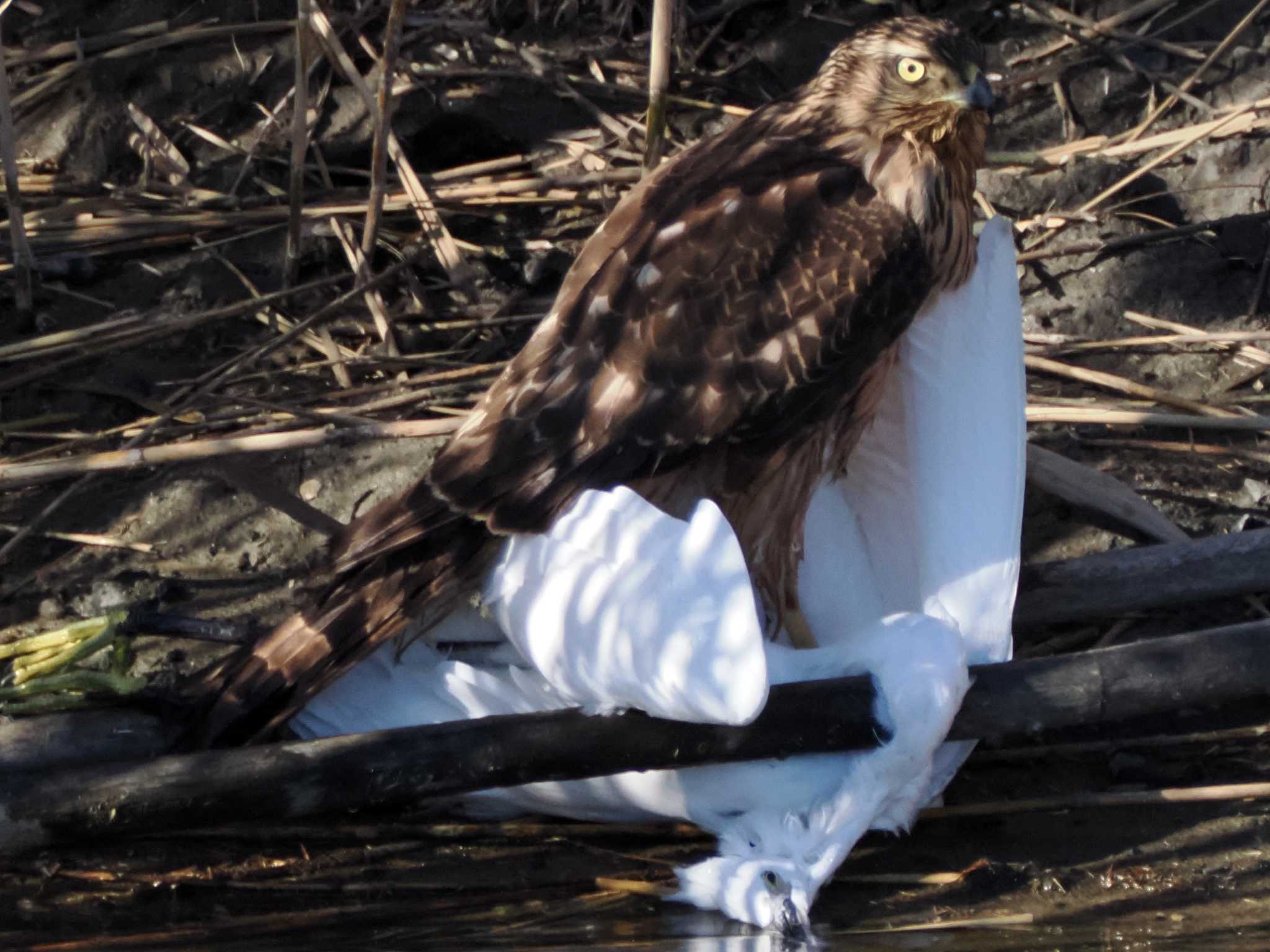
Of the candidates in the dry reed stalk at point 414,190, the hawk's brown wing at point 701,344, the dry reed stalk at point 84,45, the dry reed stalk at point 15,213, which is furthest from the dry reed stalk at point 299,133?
the hawk's brown wing at point 701,344

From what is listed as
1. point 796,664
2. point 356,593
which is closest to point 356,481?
point 356,593

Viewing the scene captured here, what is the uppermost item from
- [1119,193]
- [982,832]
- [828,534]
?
[1119,193]

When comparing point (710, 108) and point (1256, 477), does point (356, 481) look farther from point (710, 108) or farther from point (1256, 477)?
point (1256, 477)

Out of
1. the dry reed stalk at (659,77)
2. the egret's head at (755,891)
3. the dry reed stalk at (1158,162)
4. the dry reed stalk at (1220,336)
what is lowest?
the egret's head at (755,891)

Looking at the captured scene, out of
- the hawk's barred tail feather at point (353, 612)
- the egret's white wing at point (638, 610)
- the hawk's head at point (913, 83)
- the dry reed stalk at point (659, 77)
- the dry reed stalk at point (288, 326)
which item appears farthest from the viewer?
the dry reed stalk at point (288, 326)

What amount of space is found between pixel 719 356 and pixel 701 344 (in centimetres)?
4

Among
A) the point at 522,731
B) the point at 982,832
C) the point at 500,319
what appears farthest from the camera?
the point at 500,319

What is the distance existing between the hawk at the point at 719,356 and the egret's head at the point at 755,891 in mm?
658

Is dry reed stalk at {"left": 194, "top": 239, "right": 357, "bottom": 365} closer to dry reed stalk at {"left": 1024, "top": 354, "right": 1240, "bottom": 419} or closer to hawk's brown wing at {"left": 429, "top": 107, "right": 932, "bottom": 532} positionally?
hawk's brown wing at {"left": 429, "top": 107, "right": 932, "bottom": 532}

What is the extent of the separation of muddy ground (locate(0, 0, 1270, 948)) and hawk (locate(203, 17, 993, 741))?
0.68ft

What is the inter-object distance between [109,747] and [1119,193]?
9.97 ft

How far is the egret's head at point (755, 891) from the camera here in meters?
2.71

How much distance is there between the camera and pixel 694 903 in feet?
9.26

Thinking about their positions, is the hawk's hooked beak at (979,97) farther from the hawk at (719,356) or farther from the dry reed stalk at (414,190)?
the dry reed stalk at (414,190)
